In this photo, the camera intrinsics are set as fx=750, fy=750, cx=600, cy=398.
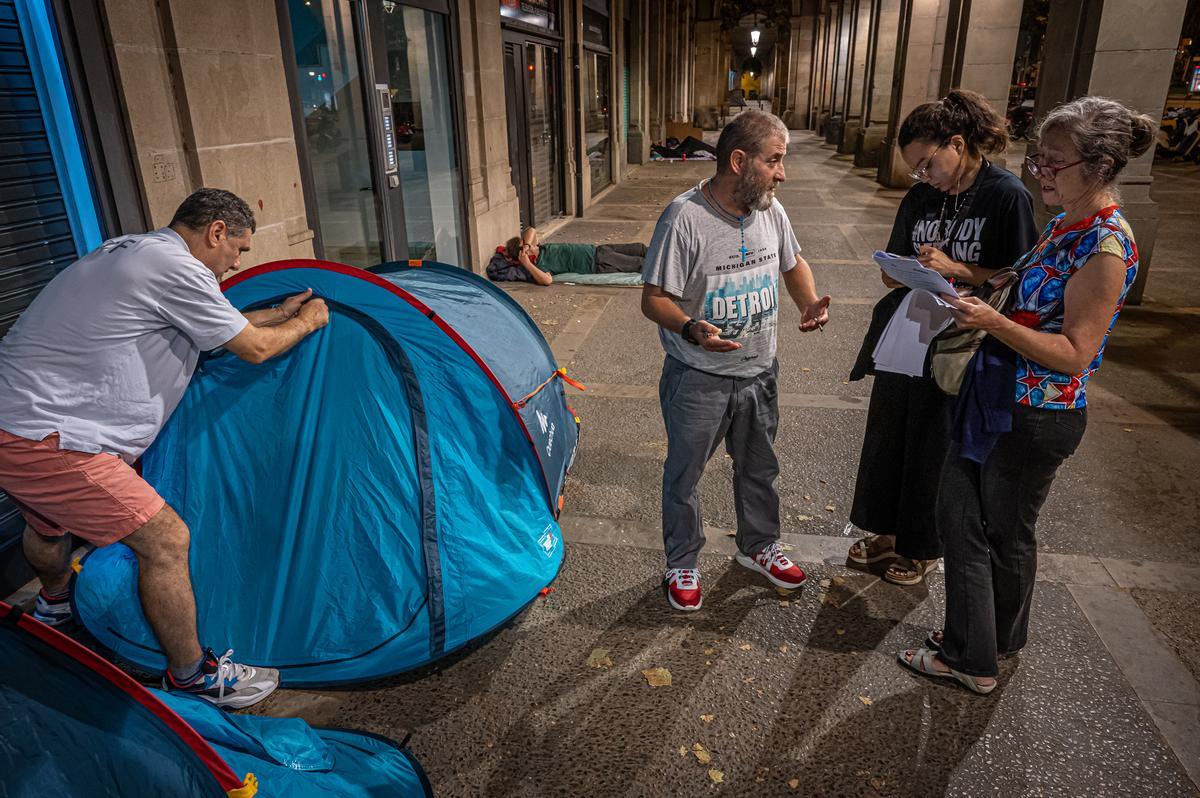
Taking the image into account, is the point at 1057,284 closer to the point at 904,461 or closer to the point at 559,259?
the point at 904,461

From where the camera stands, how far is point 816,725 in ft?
9.18

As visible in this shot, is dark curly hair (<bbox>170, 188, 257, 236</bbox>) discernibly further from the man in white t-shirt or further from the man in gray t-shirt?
the man in gray t-shirt

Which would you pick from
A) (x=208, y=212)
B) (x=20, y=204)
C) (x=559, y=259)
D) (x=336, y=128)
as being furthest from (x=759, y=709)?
(x=559, y=259)

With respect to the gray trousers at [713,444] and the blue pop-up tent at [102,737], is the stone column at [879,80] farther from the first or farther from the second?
the blue pop-up tent at [102,737]

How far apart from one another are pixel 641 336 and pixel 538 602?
166 inches

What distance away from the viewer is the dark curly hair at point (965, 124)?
2.86 metres

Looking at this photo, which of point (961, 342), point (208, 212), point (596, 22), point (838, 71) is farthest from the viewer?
point (838, 71)

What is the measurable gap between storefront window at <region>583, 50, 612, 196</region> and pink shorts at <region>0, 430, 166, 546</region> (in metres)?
14.2

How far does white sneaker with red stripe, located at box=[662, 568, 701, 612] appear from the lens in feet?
11.1

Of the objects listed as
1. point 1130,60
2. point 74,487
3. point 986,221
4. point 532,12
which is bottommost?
point 74,487

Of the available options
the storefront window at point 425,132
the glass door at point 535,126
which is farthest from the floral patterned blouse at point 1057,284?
the glass door at point 535,126

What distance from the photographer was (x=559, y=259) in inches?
375

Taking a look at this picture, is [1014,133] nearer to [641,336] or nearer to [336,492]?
[641,336]

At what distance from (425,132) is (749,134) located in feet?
20.6
